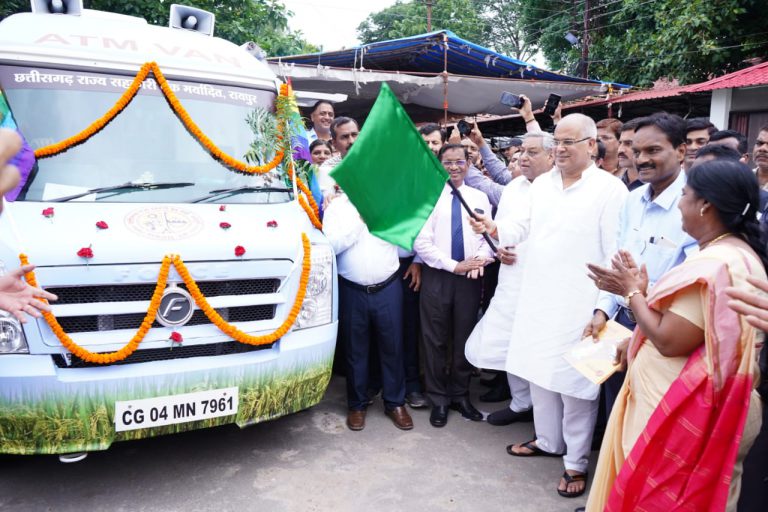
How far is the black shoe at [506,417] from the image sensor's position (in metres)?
4.42

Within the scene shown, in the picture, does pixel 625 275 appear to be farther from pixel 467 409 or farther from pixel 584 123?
pixel 467 409

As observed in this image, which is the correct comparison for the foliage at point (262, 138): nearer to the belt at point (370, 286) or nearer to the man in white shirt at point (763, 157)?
the belt at point (370, 286)

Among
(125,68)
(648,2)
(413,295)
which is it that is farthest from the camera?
(648,2)

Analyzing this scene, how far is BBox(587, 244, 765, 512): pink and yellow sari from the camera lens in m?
2.06

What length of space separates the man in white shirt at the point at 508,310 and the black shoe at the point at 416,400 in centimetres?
53

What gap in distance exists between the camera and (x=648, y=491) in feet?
7.42

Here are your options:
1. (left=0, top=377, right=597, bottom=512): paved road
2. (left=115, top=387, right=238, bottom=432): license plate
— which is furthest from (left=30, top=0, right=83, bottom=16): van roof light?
(left=0, top=377, right=597, bottom=512): paved road

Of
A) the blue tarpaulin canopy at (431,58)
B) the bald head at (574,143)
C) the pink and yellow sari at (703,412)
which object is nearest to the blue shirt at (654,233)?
the bald head at (574,143)

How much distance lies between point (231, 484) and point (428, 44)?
24.9 feet

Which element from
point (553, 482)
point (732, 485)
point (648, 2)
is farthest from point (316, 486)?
point (648, 2)

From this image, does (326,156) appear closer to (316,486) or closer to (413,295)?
(413,295)

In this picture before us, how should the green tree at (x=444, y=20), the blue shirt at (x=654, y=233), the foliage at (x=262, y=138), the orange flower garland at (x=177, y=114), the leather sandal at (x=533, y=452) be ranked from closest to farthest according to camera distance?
1. the blue shirt at (x=654, y=233)
2. the orange flower garland at (x=177, y=114)
3. the leather sandal at (x=533, y=452)
4. the foliage at (x=262, y=138)
5. the green tree at (x=444, y=20)

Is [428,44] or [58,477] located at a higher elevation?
[428,44]

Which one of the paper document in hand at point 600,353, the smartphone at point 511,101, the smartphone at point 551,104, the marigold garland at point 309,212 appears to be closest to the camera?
the paper document in hand at point 600,353
